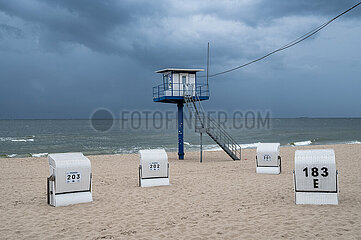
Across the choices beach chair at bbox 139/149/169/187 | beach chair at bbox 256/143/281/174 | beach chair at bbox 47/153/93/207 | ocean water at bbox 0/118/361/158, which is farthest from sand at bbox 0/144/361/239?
ocean water at bbox 0/118/361/158

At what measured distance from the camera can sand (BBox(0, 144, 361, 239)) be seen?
308 inches

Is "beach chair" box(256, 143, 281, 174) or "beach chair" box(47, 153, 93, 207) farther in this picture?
"beach chair" box(256, 143, 281, 174)

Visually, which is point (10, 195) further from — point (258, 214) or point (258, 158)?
point (258, 158)

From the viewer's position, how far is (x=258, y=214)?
9.23 m

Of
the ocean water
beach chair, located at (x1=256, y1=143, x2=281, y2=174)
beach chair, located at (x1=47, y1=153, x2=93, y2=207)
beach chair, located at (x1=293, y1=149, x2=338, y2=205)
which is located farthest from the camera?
the ocean water

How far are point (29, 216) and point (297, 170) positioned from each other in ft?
24.6

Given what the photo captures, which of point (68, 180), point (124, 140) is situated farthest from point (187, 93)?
point (124, 140)

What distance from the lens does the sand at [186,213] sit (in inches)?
308

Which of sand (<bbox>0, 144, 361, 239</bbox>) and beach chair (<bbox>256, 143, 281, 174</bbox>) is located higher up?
beach chair (<bbox>256, 143, 281, 174</bbox>)

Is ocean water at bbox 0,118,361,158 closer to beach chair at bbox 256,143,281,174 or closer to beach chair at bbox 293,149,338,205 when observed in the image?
beach chair at bbox 256,143,281,174

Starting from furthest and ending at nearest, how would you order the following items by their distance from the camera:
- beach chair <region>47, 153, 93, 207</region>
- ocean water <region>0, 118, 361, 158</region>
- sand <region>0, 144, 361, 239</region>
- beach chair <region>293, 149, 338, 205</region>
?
1. ocean water <region>0, 118, 361, 158</region>
2. beach chair <region>47, 153, 93, 207</region>
3. beach chair <region>293, 149, 338, 205</region>
4. sand <region>0, 144, 361, 239</region>

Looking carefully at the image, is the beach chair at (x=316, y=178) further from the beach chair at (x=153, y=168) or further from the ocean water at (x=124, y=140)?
the ocean water at (x=124, y=140)

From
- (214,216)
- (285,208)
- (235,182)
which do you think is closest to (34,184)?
(235,182)

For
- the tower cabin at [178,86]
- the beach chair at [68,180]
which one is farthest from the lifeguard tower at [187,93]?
the beach chair at [68,180]
